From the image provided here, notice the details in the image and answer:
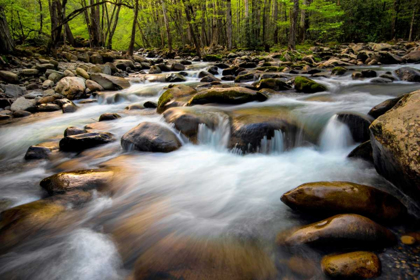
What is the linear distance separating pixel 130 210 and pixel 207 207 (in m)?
0.95

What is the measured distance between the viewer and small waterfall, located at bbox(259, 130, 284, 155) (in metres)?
4.12

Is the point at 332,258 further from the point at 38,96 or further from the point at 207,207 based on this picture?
the point at 38,96

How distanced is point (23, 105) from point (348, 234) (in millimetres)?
9032

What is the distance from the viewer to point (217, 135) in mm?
4676

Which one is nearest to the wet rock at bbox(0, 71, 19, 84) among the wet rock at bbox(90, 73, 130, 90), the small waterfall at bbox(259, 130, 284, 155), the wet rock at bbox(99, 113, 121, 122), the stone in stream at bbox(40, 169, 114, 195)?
the wet rock at bbox(90, 73, 130, 90)

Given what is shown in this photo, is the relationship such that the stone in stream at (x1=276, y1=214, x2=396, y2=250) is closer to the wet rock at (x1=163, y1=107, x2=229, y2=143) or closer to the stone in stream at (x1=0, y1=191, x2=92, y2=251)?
the stone in stream at (x1=0, y1=191, x2=92, y2=251)

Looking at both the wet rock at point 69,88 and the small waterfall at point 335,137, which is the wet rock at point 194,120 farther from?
the wet rock at point 69,88

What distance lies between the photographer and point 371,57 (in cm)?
1277

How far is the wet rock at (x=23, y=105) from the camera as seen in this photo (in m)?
7.36

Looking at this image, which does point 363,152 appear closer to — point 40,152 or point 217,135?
point 217,135

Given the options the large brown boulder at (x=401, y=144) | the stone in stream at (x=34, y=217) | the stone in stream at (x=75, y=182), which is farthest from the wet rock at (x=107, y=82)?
the large brown boulder at (x=401, y=144)

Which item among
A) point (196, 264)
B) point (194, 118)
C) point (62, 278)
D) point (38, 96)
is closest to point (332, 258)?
A: point (196, 264)

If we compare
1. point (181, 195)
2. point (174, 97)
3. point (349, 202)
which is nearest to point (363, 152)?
point (349, 202)

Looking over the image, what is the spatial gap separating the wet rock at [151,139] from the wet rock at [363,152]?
9.68 feet
